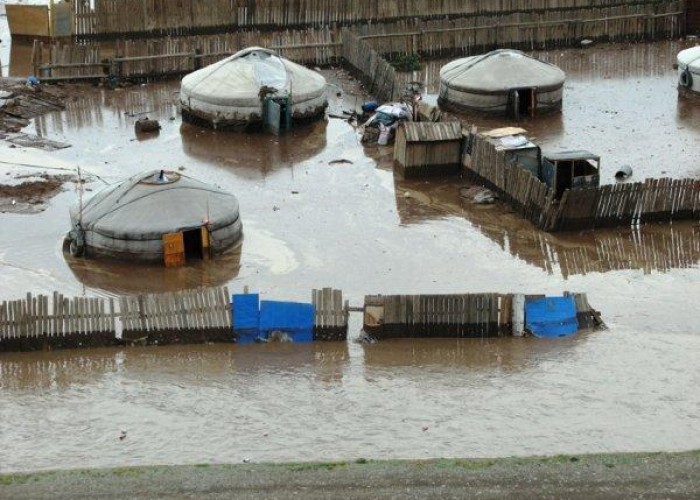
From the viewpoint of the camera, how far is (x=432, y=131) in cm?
3056

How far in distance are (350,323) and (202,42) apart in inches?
757

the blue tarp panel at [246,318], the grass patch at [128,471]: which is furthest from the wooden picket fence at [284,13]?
the grass patch at [128,471]

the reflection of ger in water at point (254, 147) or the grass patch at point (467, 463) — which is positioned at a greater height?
the reflection of ger in water at point (254, 147)

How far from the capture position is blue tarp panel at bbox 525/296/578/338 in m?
22.0

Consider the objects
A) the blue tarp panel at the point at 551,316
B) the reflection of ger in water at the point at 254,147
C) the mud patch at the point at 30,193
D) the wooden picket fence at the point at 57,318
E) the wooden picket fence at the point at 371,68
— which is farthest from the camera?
the wooden picket fence at the point at 371,68

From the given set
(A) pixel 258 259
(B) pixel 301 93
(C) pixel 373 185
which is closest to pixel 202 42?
(B) pixel 301 93

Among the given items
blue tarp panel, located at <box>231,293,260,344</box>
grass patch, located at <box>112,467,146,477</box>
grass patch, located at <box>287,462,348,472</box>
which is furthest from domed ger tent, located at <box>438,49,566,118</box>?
grass patch, located at <box>112,467,146,477</box>

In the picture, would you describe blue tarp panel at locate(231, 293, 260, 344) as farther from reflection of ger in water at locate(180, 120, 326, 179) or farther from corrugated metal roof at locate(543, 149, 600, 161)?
reflection of ger in water at locate(180, 120, 326, 179)

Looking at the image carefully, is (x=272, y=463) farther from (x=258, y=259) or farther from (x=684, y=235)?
(x=684, y=235)

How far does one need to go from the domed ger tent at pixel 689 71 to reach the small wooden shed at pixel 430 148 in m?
10.0

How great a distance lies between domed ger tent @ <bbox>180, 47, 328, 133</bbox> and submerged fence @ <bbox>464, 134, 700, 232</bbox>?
8.70 m

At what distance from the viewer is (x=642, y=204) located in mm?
27203

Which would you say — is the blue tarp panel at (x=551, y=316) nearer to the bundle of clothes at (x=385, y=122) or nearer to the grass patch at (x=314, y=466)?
the grass patch at (x=314, y=466)

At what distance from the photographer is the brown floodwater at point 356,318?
61.6 ft
